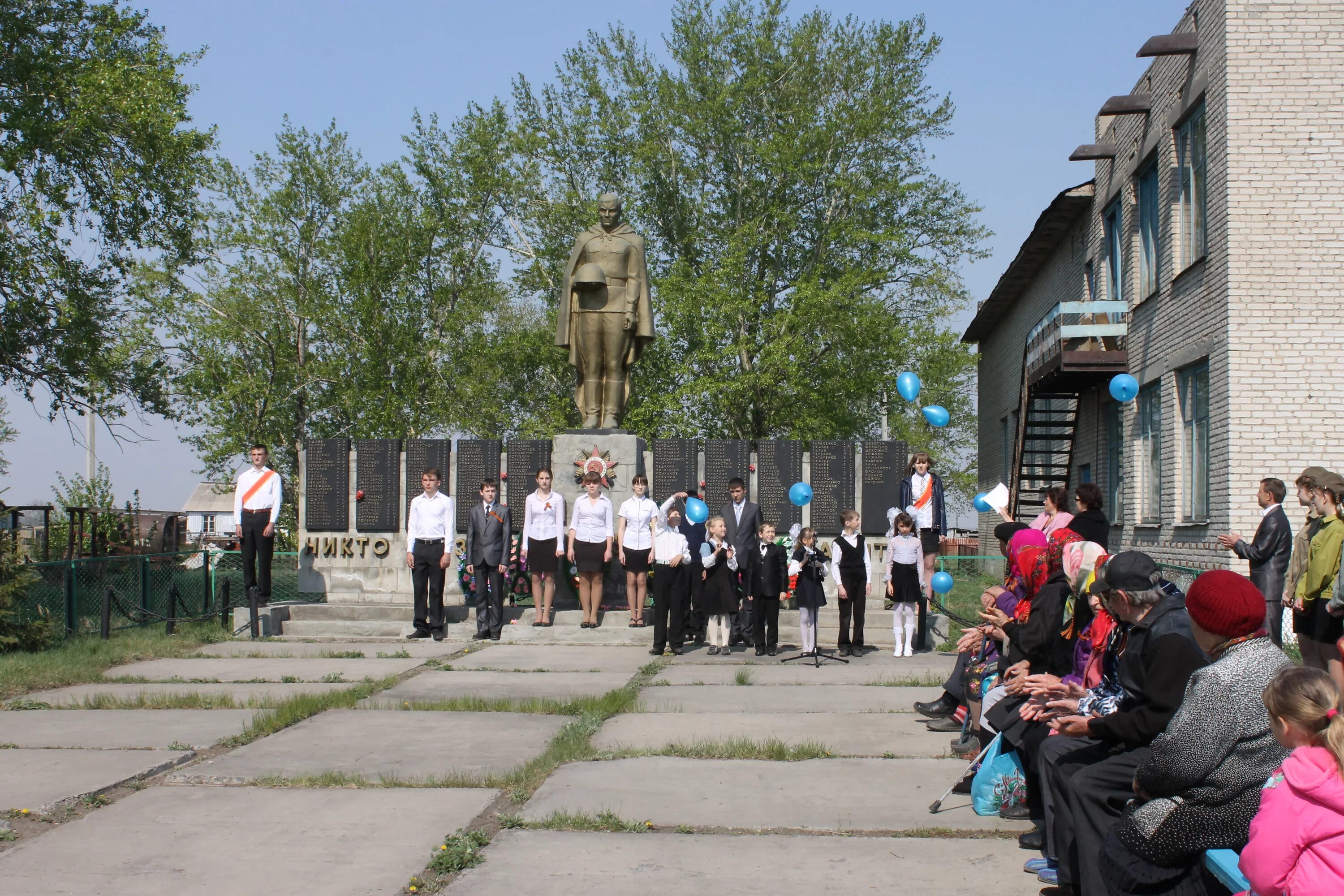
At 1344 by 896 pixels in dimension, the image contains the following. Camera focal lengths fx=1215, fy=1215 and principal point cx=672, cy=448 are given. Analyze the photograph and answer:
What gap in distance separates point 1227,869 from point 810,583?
7.76 meters

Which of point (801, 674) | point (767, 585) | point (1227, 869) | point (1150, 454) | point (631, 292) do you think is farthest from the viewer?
point (1150, 454)

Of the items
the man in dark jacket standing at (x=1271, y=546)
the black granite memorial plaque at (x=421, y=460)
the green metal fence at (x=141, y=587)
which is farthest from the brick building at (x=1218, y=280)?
the green metal fence at (x=141, y=587)

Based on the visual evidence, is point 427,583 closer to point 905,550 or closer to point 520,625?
point 520,625

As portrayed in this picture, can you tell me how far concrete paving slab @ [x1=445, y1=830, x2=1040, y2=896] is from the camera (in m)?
4.56

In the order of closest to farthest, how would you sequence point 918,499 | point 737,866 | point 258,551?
point 737,866, point 918,499, point 258,551

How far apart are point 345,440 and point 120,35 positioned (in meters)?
9.16

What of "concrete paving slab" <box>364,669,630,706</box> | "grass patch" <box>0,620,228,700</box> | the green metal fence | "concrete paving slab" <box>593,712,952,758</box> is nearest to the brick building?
"concrete paving slab" <box>593,712,952,758</box>

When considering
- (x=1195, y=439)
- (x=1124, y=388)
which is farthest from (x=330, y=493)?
(x=1195, y=439)

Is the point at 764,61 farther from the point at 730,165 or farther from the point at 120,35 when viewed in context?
the point at 120,35

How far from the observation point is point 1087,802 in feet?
14.4

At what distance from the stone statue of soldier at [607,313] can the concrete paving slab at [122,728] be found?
739cm

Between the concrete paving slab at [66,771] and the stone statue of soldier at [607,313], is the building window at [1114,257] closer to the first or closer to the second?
the stone statue of soldier at [607,313]

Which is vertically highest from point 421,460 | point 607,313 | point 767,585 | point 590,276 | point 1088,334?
point 1088,334

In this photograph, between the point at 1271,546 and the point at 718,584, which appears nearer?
the point at 1271,546
